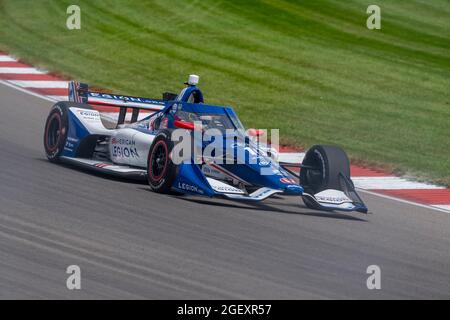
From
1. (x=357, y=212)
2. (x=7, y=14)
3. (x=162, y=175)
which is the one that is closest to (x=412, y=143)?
(x=357, y=212)

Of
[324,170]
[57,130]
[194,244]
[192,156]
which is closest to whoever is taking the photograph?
[194,244]

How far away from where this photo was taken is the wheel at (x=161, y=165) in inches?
468

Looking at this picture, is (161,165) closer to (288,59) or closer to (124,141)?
(124,141)

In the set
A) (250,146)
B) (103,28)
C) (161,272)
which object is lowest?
(161,272)

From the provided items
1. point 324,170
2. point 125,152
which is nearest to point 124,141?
point 125,152

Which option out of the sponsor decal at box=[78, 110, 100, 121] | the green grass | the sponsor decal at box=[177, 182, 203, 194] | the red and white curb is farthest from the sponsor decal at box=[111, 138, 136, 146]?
the green grass

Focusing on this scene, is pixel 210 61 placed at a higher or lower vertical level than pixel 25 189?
higher

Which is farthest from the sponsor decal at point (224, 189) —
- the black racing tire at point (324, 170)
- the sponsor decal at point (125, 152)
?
the sponsor decal at point (125, 152)

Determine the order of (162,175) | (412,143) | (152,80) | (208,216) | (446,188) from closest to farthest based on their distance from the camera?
(208,216)
(162,175)
(446,188)
(412,143)
(152,80)

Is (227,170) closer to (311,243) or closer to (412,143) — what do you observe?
(311,243)

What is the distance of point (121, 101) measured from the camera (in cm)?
1405

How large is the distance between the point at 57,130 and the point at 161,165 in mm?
2228

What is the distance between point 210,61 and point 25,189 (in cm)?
1036

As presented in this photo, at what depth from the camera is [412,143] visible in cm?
1669
